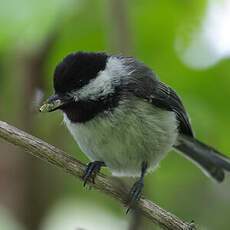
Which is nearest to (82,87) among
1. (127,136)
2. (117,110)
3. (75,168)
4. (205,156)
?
(117,110)

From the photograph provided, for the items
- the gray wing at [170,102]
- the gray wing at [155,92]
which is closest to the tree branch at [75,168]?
the gray wing at [155,92]

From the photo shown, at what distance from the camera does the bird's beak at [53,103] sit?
2.61 metres

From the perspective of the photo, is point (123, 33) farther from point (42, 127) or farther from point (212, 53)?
point (42, 127)

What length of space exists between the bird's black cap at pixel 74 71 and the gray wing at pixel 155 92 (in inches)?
10.3

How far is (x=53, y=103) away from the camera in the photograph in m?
2.65

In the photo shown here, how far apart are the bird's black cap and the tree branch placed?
0.42m

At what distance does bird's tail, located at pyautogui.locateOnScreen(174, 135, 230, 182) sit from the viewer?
11.4 feet

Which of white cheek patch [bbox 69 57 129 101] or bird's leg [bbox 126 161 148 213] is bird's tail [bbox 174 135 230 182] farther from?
white cheek patch [bbox 69 57 129 101]

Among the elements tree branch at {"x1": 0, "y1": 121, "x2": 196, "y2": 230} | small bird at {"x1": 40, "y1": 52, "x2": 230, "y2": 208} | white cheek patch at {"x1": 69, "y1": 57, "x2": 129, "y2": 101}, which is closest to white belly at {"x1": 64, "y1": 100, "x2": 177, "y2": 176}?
small bird at {"x1": 40, "y1": 52, "x2": 230, "y2": 208}

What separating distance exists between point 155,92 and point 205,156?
627mm

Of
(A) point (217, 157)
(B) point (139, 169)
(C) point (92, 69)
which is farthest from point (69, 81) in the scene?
(A) point (217, 157)

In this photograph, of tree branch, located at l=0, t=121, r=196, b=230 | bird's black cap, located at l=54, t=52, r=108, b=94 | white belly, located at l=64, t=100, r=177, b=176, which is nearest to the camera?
tree branch, located at l=0, t=121, r=196, b=230

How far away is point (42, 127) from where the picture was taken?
345cm

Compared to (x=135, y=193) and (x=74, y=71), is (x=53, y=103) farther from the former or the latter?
(x=135, y=193)
